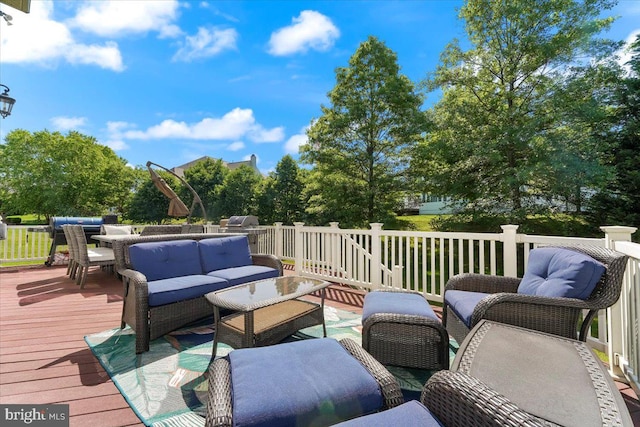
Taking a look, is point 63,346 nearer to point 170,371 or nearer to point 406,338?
point 170,371

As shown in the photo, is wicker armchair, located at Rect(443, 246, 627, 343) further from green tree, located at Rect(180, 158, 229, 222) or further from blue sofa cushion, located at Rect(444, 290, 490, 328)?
green tree, located at Rect(180, 158, 229, 222)

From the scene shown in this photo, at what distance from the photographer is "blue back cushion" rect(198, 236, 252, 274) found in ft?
12.7

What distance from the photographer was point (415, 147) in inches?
405

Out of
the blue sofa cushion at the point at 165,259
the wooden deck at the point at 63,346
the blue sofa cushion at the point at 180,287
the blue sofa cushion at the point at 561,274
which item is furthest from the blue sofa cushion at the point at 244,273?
the blue sofa cushion at the point at 561,274

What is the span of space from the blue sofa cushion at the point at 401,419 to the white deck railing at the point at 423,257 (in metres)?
1.93

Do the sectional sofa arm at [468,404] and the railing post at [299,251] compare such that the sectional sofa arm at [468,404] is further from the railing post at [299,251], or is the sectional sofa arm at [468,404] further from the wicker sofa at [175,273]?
the railing post at [299,251]

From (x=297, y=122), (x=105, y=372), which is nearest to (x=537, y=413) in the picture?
(x=105, y=372)

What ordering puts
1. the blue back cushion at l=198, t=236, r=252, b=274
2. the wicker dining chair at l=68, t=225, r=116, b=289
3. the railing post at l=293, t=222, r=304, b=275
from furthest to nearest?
the railing post at l=293, t=222, r=304, b=275 → the wicker dining chair at l=68, t=225, r=116, b=289 → the blue back cushion at l=198, t=236, r=252, b=274

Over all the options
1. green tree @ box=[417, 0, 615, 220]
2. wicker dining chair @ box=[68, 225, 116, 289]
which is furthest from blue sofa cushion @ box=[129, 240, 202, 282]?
green tree @ box=[417, 0, 615, 220]

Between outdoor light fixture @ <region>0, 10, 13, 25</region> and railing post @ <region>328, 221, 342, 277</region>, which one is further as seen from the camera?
railing post @ <region>328, 221, 342, 277</region>

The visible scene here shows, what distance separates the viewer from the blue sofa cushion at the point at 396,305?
7.61ft

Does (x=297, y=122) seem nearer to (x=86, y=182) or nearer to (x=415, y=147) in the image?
(x=415, y=147)

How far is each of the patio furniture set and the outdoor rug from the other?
0.17 m

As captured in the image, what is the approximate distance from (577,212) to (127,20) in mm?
12650
